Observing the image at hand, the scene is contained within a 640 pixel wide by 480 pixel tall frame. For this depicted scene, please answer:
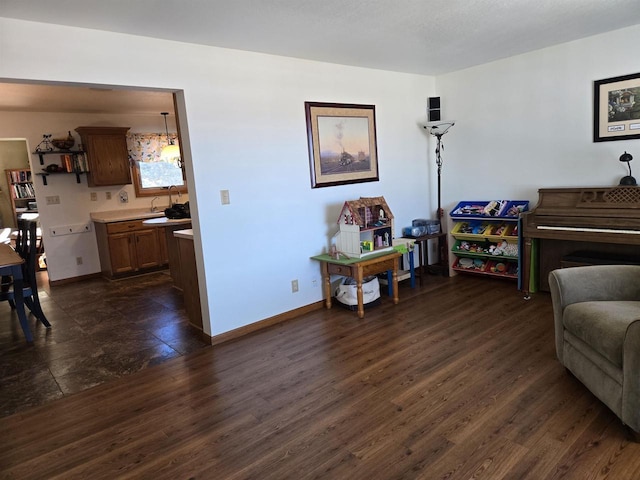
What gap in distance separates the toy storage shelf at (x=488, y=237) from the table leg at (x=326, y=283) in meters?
1.65

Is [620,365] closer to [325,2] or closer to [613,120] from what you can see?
[325,2]

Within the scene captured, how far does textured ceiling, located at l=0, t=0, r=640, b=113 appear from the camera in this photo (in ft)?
8.11

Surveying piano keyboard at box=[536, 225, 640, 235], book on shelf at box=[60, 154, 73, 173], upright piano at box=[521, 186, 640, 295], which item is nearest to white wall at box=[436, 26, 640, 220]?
upright piano at box=[521, 186, 640, 295]

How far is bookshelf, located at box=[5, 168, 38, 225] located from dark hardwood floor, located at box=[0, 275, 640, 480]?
6.57 metres

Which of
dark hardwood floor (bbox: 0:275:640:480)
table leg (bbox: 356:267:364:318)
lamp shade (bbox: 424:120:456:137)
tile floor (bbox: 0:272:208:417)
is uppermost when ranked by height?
lamp shade (bbox: 424:120:456:137)

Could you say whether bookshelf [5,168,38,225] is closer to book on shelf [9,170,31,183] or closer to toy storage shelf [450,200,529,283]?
book on shelf [9,170,31,183]

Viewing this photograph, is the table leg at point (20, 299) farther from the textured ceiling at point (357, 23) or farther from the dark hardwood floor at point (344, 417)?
the textured ceiling at point (357, 23)

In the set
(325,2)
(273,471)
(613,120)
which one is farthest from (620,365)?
(613,120)

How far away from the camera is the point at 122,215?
6.00 m

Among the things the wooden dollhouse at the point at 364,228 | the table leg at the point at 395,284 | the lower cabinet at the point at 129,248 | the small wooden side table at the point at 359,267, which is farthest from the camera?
the lower cabinet at the point at 129,248

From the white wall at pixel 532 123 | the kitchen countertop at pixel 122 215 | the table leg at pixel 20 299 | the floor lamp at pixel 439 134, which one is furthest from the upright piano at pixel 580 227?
the kitchen countertop at pixel 122 215

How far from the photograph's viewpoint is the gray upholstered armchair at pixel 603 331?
1874 mm

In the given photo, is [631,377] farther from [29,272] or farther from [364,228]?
[29,272]

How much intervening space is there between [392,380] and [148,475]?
1441 millimetres
